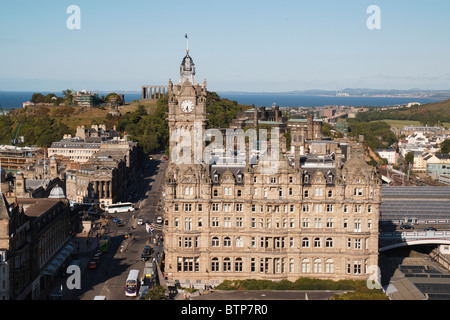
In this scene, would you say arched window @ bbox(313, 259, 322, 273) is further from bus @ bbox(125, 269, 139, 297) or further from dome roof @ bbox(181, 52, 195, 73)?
dome roof @ bbox(181, 52, 195, 73)

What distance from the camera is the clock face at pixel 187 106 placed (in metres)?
85.4

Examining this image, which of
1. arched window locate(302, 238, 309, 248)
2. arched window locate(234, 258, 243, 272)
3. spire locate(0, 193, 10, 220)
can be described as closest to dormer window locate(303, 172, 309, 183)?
arched window locate(302, 238, 309, 248)

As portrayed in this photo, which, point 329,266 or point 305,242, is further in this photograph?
point 329,266

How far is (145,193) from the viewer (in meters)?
133

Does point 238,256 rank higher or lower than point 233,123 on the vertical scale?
lower

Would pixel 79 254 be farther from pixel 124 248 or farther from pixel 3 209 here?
pixel 3 209

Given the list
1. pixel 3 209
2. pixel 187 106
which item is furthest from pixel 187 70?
pixel 3 209

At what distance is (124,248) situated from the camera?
89688mm

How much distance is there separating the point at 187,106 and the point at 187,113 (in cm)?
104

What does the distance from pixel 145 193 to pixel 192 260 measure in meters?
62.4

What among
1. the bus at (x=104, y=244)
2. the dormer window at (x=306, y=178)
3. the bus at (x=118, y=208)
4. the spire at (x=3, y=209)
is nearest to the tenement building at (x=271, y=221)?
the dormer window at (x=306, y=178)

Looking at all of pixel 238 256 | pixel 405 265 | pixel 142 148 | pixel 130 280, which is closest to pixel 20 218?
pixel 130 280
